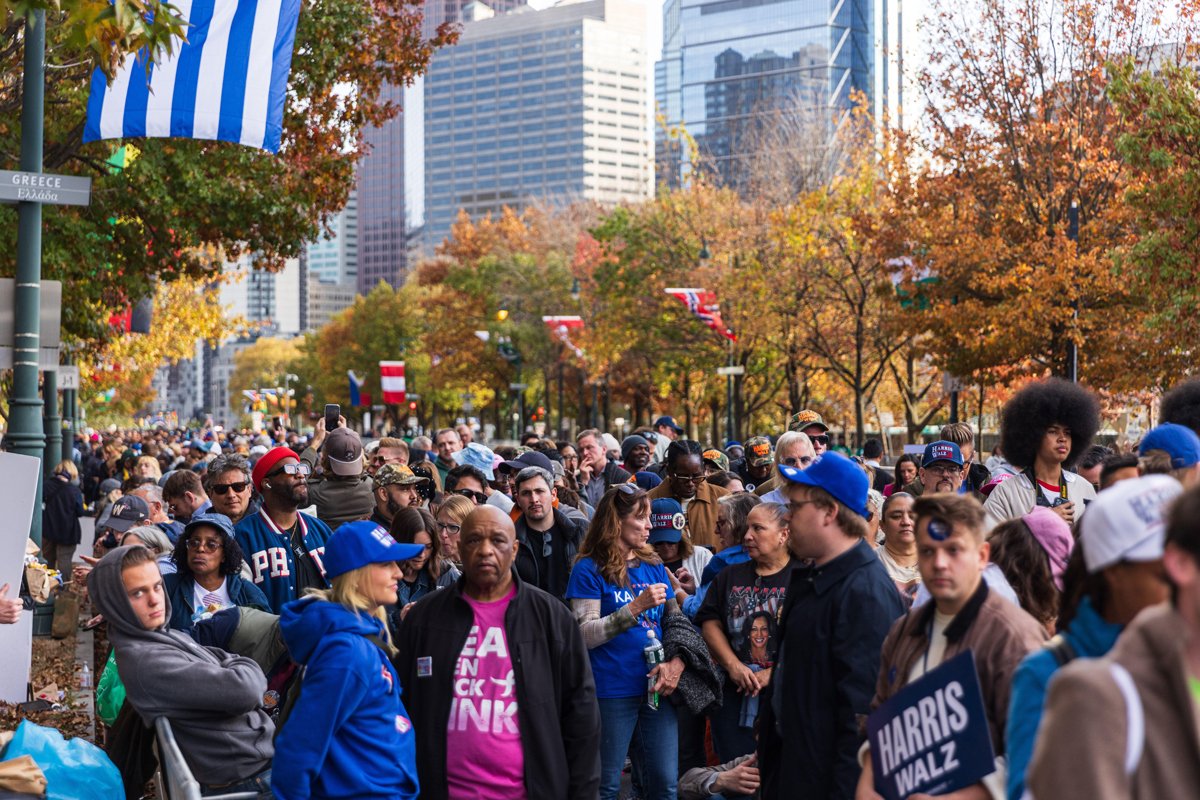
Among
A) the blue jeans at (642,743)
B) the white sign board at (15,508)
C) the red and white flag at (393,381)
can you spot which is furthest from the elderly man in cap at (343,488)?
the red and white flag at (393,381)

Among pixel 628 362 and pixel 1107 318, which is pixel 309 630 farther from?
pixel 628 362

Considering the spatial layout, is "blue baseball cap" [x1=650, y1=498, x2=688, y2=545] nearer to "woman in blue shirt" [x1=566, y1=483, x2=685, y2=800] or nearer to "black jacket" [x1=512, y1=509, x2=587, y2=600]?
"black jacket" [x1=512, y1=509, x2=587, y2=600]

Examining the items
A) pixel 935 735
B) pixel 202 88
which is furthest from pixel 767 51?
pixel 935 735

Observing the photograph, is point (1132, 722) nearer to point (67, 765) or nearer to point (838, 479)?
point (838, 479)

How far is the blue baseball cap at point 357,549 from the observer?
4984mm

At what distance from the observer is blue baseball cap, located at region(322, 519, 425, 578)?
4.98 meters

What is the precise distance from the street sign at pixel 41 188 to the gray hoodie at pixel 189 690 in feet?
21.6

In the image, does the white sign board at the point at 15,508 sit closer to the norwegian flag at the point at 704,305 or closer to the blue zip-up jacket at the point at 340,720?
the blue zip-up jacket at the point at 340,720

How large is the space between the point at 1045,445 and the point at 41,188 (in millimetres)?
7946

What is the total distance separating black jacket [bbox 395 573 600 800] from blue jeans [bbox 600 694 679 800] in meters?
1.49

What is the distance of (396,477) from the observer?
28.9ft

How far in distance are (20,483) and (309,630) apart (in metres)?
3.34

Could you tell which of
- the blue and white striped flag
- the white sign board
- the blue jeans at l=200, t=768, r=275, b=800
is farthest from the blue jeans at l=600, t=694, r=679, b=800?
the blue and white striped flag

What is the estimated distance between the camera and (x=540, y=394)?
80.1 metres
